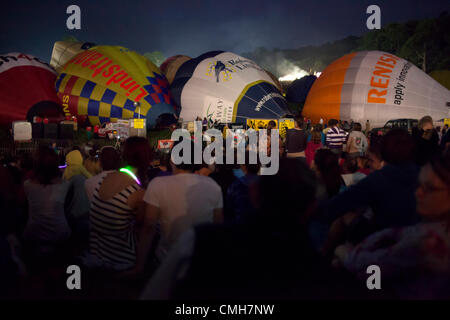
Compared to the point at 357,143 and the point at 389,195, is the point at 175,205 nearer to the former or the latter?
the point at 389,195

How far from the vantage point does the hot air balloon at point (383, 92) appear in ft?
51.0

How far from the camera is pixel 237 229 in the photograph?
3.53 feet

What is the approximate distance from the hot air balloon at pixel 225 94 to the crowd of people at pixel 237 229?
10.4 m

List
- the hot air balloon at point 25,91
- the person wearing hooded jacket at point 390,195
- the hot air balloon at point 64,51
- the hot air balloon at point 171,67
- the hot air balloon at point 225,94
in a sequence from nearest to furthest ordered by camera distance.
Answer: the person wearing hooded jacket at point 390,195 < the hot air balloon at point 25,91 < the hot air balloon at point 225,94 < the hot air balloon at point 64,51 < the hot air balloon at point 171,67

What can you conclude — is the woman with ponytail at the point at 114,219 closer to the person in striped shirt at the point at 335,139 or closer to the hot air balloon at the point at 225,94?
the person in striped shirt at the point at 335,139

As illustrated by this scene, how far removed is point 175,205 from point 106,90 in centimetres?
1312

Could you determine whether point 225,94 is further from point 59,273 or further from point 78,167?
point 59,273

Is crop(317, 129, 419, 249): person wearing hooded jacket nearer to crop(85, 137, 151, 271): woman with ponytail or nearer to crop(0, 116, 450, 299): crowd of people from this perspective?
crop(0, 116, 450, 299): crowd of people

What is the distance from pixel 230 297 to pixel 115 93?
1438cm

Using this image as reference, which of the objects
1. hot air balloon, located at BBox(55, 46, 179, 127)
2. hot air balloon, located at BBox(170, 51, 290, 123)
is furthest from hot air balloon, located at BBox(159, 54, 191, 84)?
hot air balloon, located at BBox(170, 51, 290, 123)

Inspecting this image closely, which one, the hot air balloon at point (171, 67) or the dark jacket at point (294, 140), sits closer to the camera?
the dark jacket at point (294, 140)

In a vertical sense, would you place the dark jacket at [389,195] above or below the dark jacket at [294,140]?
below

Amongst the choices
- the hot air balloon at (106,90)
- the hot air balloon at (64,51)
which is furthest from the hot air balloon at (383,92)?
the hot air balloon at (64,51)

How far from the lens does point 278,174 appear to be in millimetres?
1208
